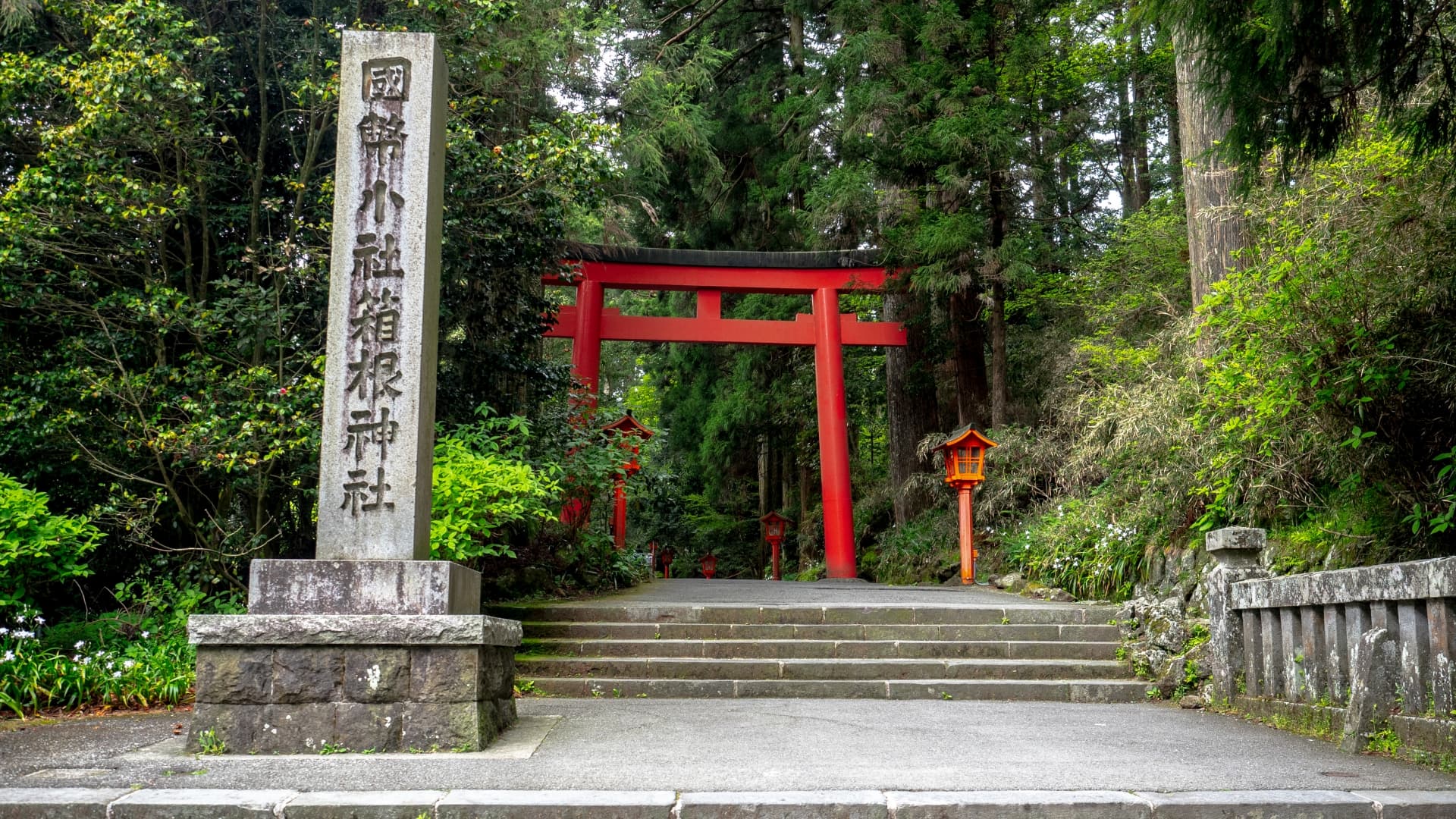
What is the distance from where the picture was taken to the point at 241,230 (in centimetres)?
886

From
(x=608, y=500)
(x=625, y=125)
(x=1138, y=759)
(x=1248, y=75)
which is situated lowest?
(x=1138, y=759)

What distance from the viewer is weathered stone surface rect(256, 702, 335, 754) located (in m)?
4.61

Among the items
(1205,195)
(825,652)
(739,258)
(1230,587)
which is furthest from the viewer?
(739,258)

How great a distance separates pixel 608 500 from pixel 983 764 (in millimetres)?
8306

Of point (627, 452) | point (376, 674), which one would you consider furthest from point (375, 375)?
point (627, 452)

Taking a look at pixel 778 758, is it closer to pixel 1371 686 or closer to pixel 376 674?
pixel 376 674

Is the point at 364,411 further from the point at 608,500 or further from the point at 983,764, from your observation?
the point at 608,500

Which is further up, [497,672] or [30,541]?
[30,541]

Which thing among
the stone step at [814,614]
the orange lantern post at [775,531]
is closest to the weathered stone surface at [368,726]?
the stone step at [814,614]

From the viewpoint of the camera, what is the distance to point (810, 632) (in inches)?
332

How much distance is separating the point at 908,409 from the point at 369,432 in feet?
39.4

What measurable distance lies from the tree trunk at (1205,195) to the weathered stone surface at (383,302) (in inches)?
255

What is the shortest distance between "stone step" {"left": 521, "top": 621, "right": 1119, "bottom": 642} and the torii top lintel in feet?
24.7

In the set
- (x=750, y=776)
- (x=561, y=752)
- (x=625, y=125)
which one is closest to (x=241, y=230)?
(x=625, y=125)
